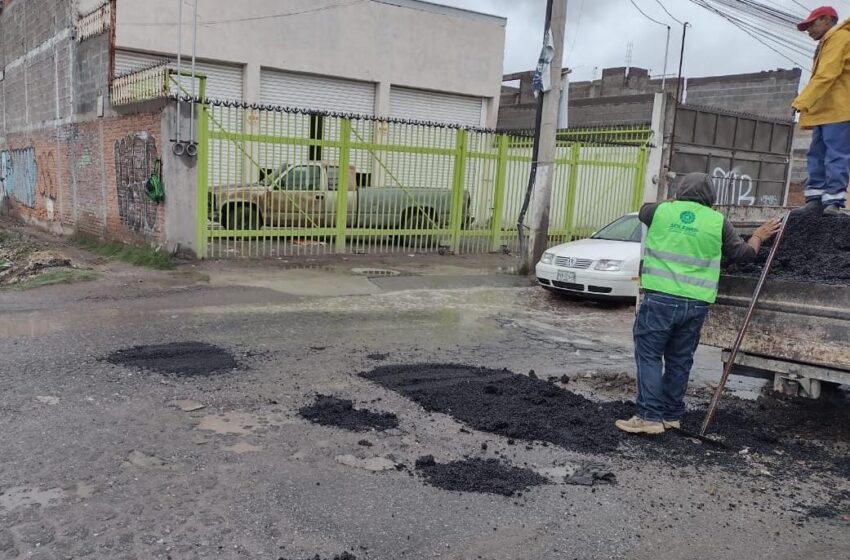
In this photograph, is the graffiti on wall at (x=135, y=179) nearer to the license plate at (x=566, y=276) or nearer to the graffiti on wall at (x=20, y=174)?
the license plate at (x=566, y=276)

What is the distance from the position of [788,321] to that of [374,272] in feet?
25.9

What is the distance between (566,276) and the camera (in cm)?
977

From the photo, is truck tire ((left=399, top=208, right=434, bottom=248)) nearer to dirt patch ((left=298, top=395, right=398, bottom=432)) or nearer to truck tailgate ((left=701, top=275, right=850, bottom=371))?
dirt patch ((left=298, top=395, right=398, bottom=432))

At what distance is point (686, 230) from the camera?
4512 millimetres

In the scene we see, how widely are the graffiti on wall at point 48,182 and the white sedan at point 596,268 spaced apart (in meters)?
12.8

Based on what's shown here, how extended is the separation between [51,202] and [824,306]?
17.6 meters

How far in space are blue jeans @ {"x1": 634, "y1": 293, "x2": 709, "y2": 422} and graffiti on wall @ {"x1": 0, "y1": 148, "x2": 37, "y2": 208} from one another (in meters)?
18.6

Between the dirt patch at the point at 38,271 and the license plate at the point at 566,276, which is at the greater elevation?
the license plate at the point at 566,276

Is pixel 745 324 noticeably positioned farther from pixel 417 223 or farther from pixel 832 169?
pixel 417 223

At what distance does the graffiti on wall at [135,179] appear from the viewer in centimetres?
1170

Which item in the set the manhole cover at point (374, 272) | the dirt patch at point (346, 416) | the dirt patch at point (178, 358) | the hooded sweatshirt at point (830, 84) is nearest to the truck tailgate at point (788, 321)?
the hooded sweatshirt at point (830, 84)

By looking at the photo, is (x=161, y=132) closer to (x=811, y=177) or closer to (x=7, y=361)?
(x=7, y=361)

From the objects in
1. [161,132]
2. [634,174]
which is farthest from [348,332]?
[634,174]

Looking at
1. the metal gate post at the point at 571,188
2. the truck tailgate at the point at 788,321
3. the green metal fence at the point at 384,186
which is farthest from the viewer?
the metal gate post at the point at 571,188
